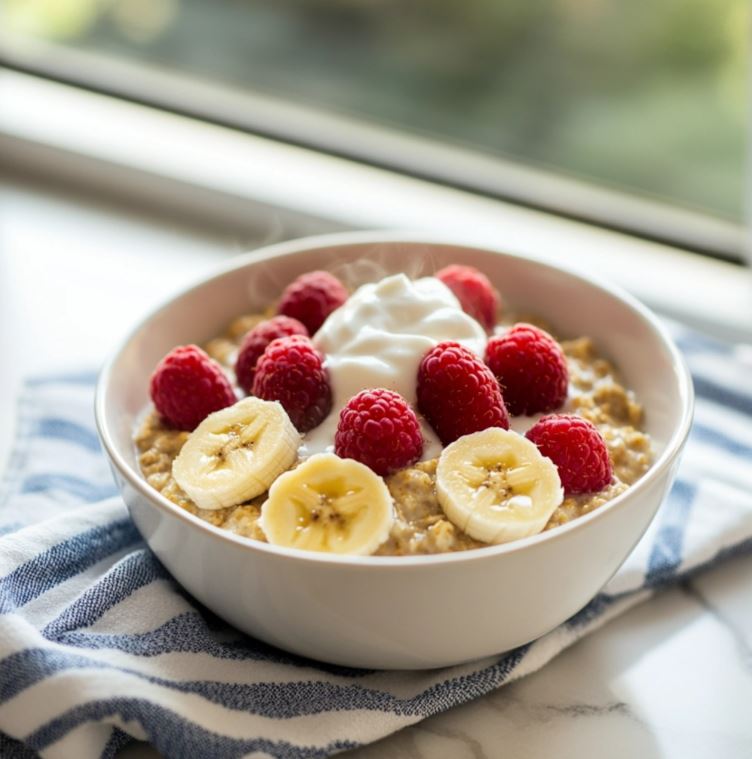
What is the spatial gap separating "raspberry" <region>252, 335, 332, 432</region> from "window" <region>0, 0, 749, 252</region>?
900mm

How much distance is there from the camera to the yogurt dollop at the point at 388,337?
3.92ft

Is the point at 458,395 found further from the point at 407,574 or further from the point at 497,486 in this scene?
the point at 407,574

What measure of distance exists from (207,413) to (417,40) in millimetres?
1570

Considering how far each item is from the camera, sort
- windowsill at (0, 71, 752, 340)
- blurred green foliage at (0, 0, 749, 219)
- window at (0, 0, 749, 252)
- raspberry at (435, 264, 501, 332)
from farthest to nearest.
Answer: blurred green foliage at (0, 0, 749, 219) < window at (0, 0, 749, 252) < windowsill at (0, 71, 752, 340) < raspberry at (435, 264, 501, 332)

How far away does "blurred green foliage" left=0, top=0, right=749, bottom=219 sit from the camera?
2.33 meters

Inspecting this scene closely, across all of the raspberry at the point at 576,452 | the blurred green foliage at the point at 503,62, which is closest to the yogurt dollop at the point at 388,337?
the raspberry at the point at 576,452

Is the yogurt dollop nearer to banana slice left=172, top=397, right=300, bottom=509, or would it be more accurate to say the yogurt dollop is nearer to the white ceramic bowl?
banana slice left=172, top=397, right=300, bottom=509

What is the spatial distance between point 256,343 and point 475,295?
27cm

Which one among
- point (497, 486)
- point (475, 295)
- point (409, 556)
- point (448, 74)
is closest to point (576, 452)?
point (497, 486)

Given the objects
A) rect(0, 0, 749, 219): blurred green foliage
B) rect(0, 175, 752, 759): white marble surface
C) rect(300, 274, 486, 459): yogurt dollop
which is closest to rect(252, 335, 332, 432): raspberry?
rect(300, 274, 486, 459): yogurt dollop

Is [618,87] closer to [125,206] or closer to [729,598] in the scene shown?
[125,206]

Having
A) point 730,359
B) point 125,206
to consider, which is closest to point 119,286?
→ point 125,206

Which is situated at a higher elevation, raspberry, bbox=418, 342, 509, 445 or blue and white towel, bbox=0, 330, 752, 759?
raspberry, bbox=418, 342, 509, 445

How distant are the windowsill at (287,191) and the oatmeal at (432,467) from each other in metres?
0.44
